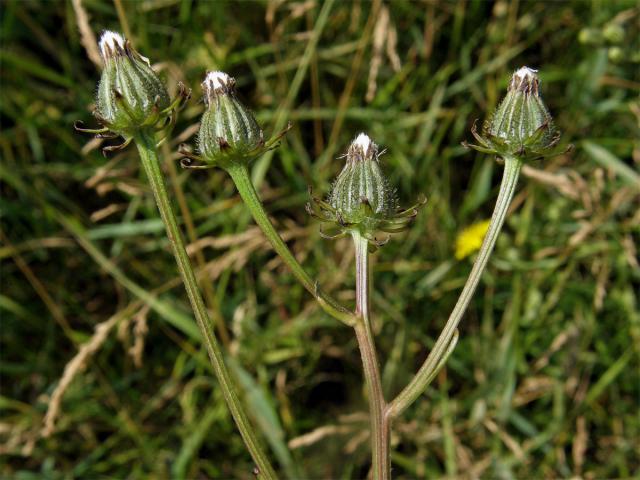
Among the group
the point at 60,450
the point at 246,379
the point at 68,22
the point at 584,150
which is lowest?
the point at 60,450

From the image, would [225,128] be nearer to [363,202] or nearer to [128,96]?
[128,96]

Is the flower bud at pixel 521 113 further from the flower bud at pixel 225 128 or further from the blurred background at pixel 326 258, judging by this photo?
the blurred background at pixel 326 258

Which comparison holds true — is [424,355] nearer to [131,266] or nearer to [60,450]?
[131,266]

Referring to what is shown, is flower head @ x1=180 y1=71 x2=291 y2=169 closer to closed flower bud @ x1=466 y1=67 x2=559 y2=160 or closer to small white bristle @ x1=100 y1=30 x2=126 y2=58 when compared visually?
small white bristle @ x1=100 y1=30 x2=126 y2=58

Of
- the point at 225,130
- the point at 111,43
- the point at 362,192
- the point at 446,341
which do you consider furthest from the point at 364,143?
the point at 111,43

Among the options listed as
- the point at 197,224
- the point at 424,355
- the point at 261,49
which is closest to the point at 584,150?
the point at 424,355

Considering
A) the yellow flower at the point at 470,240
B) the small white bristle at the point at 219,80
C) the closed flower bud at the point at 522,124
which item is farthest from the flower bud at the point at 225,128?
the yellow flower at the point at 470,240

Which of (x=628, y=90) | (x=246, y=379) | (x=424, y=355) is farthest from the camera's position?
(x=628, y=90)
